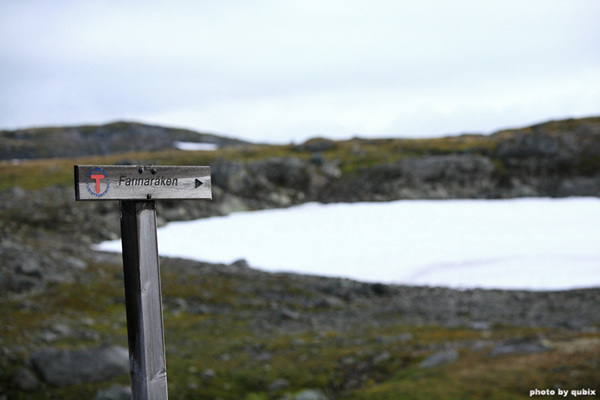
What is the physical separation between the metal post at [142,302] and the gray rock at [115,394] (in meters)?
9.55

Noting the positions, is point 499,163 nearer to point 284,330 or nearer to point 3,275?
point 284,330

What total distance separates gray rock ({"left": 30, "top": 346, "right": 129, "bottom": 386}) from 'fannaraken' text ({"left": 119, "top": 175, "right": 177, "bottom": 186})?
496 inches

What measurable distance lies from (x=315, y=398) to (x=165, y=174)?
10367 mm

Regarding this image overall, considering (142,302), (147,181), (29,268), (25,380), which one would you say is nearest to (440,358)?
(142,302)

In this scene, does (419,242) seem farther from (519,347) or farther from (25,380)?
(25,380)

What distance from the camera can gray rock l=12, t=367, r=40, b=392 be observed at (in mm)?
16375

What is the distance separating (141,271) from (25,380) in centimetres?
1270

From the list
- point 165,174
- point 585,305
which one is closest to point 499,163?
point 585,305

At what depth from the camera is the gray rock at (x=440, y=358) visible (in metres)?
16.8

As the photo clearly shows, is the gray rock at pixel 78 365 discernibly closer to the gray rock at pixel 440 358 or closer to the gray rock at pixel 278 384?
the gray rock at pixel 278 384

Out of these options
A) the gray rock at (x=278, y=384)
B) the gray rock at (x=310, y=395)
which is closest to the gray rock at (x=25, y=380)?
the gray rock at (x=278, y=384)

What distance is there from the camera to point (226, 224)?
4716 cm

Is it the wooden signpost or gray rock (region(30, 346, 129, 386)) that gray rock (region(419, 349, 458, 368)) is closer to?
gray rock (region(30, 346, 129, 386))

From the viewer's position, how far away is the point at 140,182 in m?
6.96
